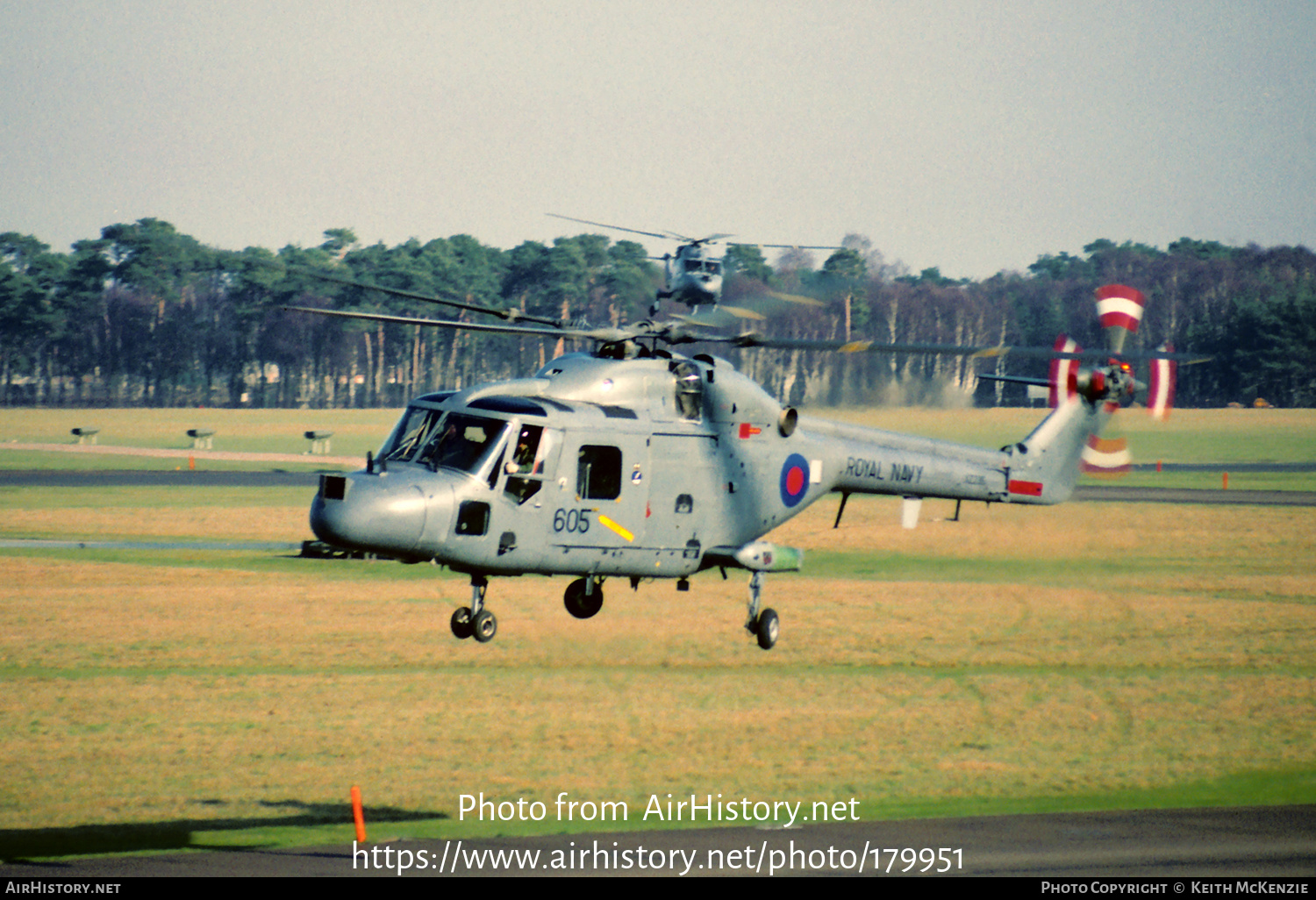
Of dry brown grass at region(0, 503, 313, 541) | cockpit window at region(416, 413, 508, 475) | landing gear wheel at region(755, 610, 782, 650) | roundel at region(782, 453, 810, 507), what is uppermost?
cockpit window at region(416, 413, 508, 475)

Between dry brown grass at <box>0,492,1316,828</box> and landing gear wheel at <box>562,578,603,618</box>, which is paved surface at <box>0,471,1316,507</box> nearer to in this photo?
dry brown grass at <box>0,492,1316,828</box>

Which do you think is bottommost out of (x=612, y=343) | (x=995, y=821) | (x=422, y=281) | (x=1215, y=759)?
(x=995, y=821)

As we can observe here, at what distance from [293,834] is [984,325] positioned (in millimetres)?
87572

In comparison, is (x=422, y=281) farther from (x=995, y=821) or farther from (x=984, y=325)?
(x=995, y=821)

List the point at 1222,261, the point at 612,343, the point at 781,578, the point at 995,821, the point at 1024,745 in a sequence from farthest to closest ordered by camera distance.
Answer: the point at 1222,261, the point at 995,821, the point at 781,578, the point at 1024,745, the point at 612,343

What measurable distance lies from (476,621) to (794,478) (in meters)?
8.76

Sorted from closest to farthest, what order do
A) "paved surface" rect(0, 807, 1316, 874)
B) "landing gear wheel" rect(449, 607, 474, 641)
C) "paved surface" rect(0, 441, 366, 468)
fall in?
1. "landing gear wheel" rect(449, 607, 474, 641)
2. "paved surface" rect(0, 807, 1316, 874)
3. "paved surface" rect(0, 441, 366, 468)

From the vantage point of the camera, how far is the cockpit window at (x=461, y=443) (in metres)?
24.7

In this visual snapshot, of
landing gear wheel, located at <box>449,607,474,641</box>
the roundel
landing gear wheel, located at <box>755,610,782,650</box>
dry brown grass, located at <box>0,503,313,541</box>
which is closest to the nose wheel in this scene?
landing gear wheel, located at <box>449,607,474,641</box>

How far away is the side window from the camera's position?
2600cm

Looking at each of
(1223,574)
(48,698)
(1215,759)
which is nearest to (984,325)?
(1223,574)

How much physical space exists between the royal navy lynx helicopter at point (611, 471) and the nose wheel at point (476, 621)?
5 centimetres

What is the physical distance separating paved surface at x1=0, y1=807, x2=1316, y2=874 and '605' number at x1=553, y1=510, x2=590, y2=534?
112 feet

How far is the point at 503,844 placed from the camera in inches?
2862
